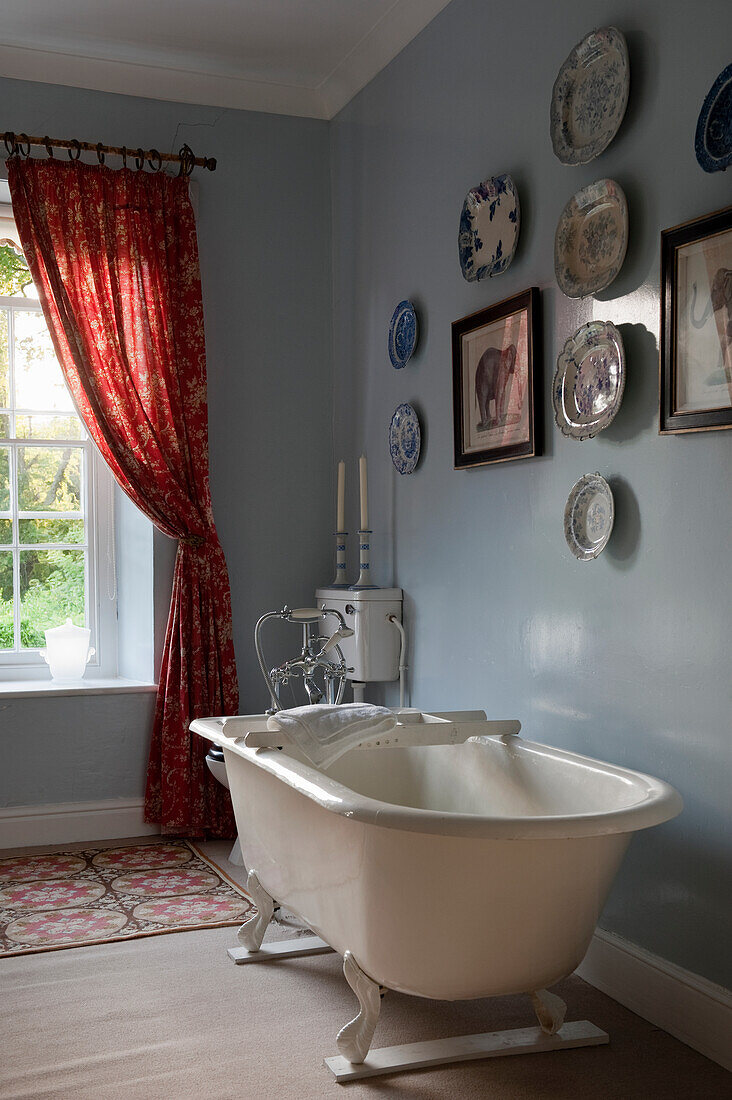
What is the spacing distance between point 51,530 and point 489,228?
2.18 meters

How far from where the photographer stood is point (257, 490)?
427 cm

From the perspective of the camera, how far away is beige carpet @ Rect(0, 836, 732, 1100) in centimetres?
213

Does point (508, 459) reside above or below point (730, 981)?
above

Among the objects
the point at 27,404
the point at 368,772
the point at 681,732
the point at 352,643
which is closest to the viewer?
the point at 681,732

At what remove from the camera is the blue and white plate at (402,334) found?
363 centimetres

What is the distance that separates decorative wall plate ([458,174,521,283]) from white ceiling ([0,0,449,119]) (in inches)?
29.8

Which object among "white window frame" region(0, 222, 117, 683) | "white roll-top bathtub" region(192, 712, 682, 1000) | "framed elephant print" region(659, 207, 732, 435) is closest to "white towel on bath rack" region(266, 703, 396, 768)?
"white roll-top bathtub" region(192, 712, 682, 1000)

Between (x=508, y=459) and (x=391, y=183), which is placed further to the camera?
(x=391, y=183)

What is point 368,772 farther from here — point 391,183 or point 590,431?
point 391,183

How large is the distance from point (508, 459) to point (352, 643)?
3.46 ft

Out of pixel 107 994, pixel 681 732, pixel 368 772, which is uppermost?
pixel 681 732

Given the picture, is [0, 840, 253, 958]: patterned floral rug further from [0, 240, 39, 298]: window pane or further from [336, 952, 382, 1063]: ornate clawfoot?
[0, 240, 39, 298]: window pane

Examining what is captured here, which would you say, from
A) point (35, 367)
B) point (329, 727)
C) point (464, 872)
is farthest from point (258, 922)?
point (35, 367)

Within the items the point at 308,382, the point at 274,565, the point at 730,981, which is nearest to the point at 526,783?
the point at 730,981
